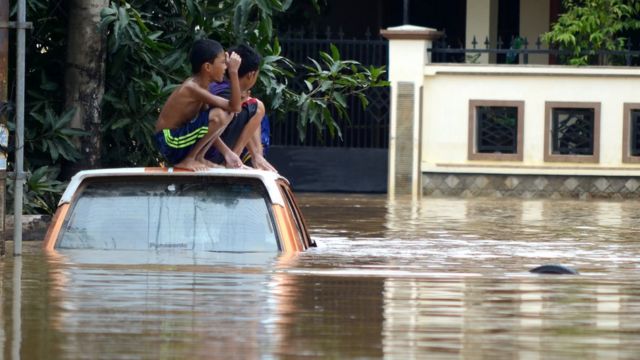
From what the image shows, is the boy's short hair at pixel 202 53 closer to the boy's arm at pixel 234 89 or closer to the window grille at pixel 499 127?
the boy's arm at pixel 234 89

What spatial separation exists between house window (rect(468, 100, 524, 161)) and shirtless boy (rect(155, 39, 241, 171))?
15.3 m

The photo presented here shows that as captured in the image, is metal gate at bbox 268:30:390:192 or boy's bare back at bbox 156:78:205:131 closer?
boy's bare back at bbox 156:78:205:131

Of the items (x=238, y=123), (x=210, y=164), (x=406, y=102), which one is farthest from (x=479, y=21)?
(x=210, y=164)

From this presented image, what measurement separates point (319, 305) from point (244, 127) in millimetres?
3140

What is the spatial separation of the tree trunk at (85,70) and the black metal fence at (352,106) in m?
11.2

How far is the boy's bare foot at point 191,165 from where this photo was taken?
1023 cm

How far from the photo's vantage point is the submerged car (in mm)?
10062

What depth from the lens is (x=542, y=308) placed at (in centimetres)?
875

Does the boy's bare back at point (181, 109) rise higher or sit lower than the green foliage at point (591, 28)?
lower

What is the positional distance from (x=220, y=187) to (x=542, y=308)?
221 centimetres

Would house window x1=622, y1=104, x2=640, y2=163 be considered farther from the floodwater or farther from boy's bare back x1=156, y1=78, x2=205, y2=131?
boy's bare back x1=156, y1=78, x2=205, y2=131

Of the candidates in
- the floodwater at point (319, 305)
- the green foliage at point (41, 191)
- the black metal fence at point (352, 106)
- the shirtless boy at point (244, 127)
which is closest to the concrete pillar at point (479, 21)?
the black metal fence at point (352, 106)

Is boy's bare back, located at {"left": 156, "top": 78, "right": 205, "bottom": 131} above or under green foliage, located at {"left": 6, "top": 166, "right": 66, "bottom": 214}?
above

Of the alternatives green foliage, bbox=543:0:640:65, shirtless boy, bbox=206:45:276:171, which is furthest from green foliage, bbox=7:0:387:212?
green foliage, bbox=543:0:640:65
